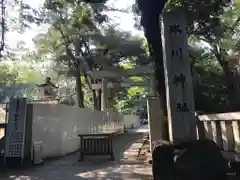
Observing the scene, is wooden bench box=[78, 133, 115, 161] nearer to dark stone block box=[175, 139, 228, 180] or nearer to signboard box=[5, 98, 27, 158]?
signboard box=[5, 98, 27, 158]

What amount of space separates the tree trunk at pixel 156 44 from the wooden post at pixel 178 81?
1657mm

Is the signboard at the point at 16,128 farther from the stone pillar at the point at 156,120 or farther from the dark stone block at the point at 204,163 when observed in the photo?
the dark stone block at the point at 204,163

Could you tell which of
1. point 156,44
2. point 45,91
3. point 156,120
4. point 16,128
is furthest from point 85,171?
point 45,91

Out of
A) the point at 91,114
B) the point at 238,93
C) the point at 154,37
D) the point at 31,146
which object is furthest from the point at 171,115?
the point at 91,114

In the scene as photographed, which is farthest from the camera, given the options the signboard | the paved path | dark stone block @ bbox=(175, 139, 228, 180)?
the signboard

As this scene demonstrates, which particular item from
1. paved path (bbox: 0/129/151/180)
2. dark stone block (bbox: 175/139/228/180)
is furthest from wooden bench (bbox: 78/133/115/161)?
dark stone block (bbox: 175/139/228/180)

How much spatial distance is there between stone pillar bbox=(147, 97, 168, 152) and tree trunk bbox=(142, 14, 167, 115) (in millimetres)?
559

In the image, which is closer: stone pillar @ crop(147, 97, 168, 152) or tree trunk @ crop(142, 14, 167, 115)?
tree trunk @ crop(142, 14, 167, 115)

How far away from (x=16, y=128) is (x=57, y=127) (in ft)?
6.01

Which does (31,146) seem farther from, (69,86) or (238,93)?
(69,86)

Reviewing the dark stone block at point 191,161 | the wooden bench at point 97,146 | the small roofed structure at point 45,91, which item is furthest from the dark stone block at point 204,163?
the small roofed structure at point 45,91

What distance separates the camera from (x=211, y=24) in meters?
11.3

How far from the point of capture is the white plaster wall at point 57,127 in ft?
28.2

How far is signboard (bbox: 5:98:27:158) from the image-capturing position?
7.85 meters
